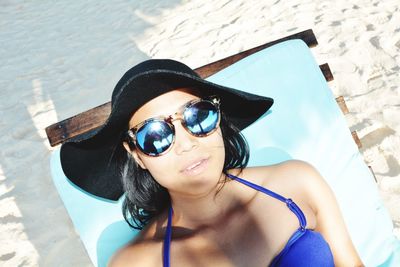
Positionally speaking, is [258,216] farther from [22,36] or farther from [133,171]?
[22,36]

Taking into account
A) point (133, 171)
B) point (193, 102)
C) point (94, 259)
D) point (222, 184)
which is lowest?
point (94, 259)

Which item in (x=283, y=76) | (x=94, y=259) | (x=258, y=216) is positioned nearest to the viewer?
(x=258, y=216)

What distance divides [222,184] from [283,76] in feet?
2.59

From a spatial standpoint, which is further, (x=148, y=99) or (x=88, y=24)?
(x=88, y=24)

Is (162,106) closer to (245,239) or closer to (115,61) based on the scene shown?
(245,239)

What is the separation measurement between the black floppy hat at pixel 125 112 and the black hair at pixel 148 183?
2.5 inches

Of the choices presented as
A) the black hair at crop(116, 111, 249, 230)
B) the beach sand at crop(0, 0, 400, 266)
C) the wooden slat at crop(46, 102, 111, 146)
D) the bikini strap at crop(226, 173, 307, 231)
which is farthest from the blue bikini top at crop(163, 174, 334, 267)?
the beach sand at crop(0, 0, 400, 266)

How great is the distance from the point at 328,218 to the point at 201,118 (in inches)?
24.6

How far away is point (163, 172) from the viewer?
3.91 ft

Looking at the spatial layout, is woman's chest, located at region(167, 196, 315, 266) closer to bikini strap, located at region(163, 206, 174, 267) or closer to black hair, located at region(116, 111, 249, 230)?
bikini strap, located at region(163, 206, 174, 267)

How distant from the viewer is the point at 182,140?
1.18m

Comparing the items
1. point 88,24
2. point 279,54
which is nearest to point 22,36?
point 88,24

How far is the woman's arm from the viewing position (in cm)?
140

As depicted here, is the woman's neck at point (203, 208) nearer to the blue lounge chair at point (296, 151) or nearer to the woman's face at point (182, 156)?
the woman's face at point (182, 156)
